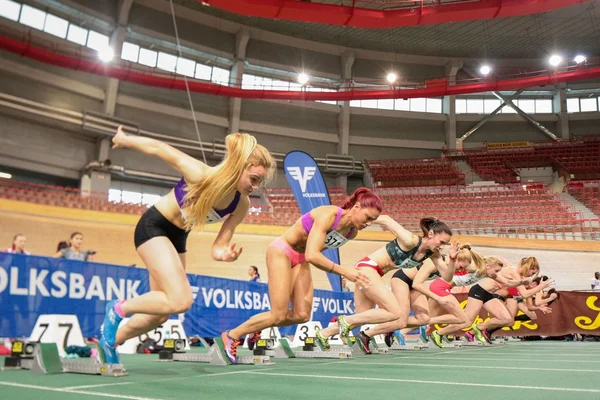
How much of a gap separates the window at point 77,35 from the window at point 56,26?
0.65 ft

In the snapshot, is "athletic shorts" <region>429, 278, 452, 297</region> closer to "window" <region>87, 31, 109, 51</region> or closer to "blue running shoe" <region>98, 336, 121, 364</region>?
"blue running shoe" <region>98, 336, 121, 364</region>

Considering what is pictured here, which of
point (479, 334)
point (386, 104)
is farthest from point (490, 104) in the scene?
point (479, 334)

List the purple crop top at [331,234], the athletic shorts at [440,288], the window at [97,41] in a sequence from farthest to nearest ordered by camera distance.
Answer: the window at [97,41]
the athletic shorts at [440,288]
the purple crop top at [331,234]

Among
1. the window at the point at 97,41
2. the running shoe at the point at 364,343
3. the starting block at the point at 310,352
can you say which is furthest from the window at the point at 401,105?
the starting block at the point at 310,352

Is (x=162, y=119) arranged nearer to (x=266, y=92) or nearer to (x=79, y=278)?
(x=266, y=92)

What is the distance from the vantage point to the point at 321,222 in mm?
4578

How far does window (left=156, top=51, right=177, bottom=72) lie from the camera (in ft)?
90.5

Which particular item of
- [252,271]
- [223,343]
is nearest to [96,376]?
[223,343]

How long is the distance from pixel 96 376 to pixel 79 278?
2.74 meters

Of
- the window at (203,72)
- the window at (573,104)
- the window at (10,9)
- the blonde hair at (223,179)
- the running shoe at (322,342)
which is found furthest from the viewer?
the window at (573,104)

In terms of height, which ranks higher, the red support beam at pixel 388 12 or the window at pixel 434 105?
the window at pixel 434 105

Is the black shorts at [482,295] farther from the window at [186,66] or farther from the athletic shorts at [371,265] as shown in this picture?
the window at [186,66]

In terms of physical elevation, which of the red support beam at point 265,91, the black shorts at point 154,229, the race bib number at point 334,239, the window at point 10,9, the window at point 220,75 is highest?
the window at point 220,75

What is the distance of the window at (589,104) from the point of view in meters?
34.1
